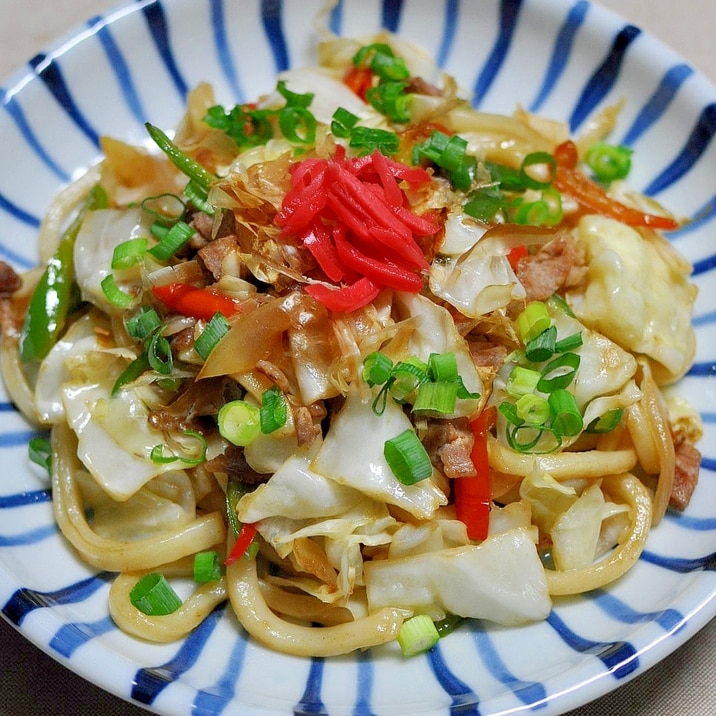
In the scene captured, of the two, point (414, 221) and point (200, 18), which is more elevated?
point (200, 18)

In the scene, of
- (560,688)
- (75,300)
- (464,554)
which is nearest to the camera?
(560,688)

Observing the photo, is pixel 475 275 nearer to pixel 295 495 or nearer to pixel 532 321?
pixel 532 321

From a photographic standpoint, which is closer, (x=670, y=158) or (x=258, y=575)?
(x=258, y=575)

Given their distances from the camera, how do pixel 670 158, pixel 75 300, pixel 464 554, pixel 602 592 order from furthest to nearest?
1. pixel 670 158
2. pixel 75 300
3. pixel 602 592
4. pixel 464 554

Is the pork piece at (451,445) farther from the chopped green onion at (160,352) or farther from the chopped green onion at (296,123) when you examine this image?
the chopped green onion at (296,123)

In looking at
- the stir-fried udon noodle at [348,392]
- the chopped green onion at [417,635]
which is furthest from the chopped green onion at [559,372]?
the chopped green onion at [417,635]

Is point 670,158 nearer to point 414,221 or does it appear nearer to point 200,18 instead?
point 414,221

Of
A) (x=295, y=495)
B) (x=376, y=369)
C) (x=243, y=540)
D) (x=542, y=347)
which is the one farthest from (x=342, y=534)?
(x=542, y=347)

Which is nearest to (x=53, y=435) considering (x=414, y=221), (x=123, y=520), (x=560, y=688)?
(x=123, y=520)

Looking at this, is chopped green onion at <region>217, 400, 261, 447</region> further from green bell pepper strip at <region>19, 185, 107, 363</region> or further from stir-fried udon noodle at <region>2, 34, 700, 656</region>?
green bell pepper strip at <region>19, 185, 107, 363</region>
